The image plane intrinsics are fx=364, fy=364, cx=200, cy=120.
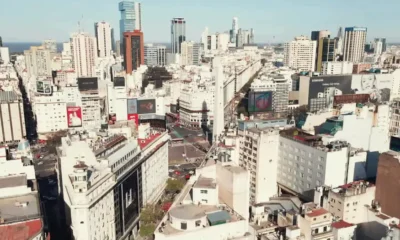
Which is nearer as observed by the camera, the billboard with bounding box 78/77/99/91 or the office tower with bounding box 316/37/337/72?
the billboard with bounding box 78/77/99/91

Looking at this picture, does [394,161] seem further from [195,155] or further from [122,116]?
[122,116]

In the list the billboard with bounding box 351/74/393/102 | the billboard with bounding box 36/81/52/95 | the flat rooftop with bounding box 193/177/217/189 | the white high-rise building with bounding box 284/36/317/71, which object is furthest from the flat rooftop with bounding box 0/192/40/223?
the white high-rise building with bounding box 284/36/317/71

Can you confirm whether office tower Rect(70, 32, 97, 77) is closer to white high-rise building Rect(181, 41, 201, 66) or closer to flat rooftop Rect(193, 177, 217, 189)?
white high-rise building Rect(181, 41, 201, 66)

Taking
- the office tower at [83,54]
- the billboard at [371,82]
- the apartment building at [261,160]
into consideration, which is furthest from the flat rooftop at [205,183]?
the office tower at [83,54]

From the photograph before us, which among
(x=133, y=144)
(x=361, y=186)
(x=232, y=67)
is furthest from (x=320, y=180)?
(x=232, y=67)

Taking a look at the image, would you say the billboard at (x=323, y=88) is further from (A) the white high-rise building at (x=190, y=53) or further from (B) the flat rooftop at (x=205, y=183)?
(A) the white high-rise building at (x=190, y=53)

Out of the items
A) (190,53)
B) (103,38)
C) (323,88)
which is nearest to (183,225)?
(323,88)
